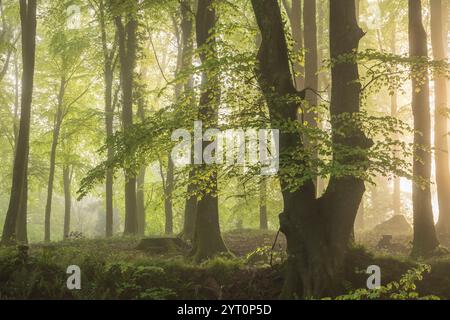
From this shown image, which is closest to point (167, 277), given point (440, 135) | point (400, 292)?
point (400, 292)

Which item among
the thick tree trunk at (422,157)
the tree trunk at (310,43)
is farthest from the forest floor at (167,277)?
the tree trunk at (310,43)

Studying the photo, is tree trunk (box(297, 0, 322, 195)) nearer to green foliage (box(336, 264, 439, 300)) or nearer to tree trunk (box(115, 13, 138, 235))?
tree trunk (box(115, 13, 138, 235))

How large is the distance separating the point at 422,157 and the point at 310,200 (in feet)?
16.8

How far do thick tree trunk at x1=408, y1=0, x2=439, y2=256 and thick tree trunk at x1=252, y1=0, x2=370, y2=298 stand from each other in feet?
14.4

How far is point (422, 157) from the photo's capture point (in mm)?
12922

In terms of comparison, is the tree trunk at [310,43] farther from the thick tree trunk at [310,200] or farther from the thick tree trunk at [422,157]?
the thick tree trunk at [310,200]

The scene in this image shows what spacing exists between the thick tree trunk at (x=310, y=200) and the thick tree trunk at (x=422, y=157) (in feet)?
14.4

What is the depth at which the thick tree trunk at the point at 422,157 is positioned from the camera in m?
13.1

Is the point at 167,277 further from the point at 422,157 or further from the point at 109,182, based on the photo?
the point at 109,182

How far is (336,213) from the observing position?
934 centimetres
